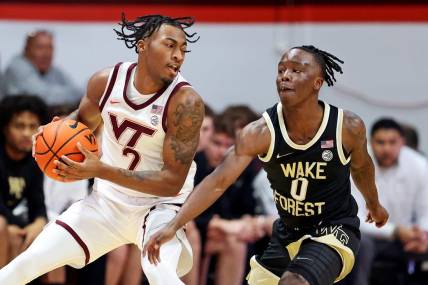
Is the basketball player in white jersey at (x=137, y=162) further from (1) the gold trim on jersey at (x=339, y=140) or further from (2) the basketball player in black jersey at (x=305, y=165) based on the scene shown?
(1) the gold trim on jersey at (x=339, y=140)

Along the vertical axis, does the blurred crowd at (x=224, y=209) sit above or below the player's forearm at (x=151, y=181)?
below

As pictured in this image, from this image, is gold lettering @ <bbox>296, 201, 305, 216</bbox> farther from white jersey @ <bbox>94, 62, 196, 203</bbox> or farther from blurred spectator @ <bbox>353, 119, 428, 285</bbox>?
blurred spectator @ <bbox>353, 119, 428, 285</bbox>

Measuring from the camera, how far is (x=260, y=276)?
20.8 ft

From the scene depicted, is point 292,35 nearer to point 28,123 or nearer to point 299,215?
point 28,123

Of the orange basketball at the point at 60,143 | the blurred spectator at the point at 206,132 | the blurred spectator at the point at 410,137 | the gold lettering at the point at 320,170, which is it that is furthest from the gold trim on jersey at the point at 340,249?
the blurred spectator at the point at 410,137

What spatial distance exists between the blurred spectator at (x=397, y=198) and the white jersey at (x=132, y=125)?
9.54 feet

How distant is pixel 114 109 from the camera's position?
6.31m

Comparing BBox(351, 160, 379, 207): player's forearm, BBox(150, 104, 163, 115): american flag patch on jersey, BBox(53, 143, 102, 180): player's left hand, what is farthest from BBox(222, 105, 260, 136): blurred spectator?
BBox(53, 143, 102, 180): player's left hand

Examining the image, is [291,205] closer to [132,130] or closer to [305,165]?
[305,165]

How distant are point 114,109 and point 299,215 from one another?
1.30 meters

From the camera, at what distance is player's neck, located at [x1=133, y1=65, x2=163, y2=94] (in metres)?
6.28

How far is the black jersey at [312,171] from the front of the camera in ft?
20.0

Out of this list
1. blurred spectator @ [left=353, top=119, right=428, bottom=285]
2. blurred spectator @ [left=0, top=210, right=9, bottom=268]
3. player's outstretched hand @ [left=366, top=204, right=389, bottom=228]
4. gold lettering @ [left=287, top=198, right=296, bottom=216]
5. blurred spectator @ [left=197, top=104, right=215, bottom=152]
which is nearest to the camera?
gold lettering @ [left=287, top=198, right=296, bottom=216]

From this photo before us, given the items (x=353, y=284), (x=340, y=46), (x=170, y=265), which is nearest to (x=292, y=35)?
(x=340, y=46)
